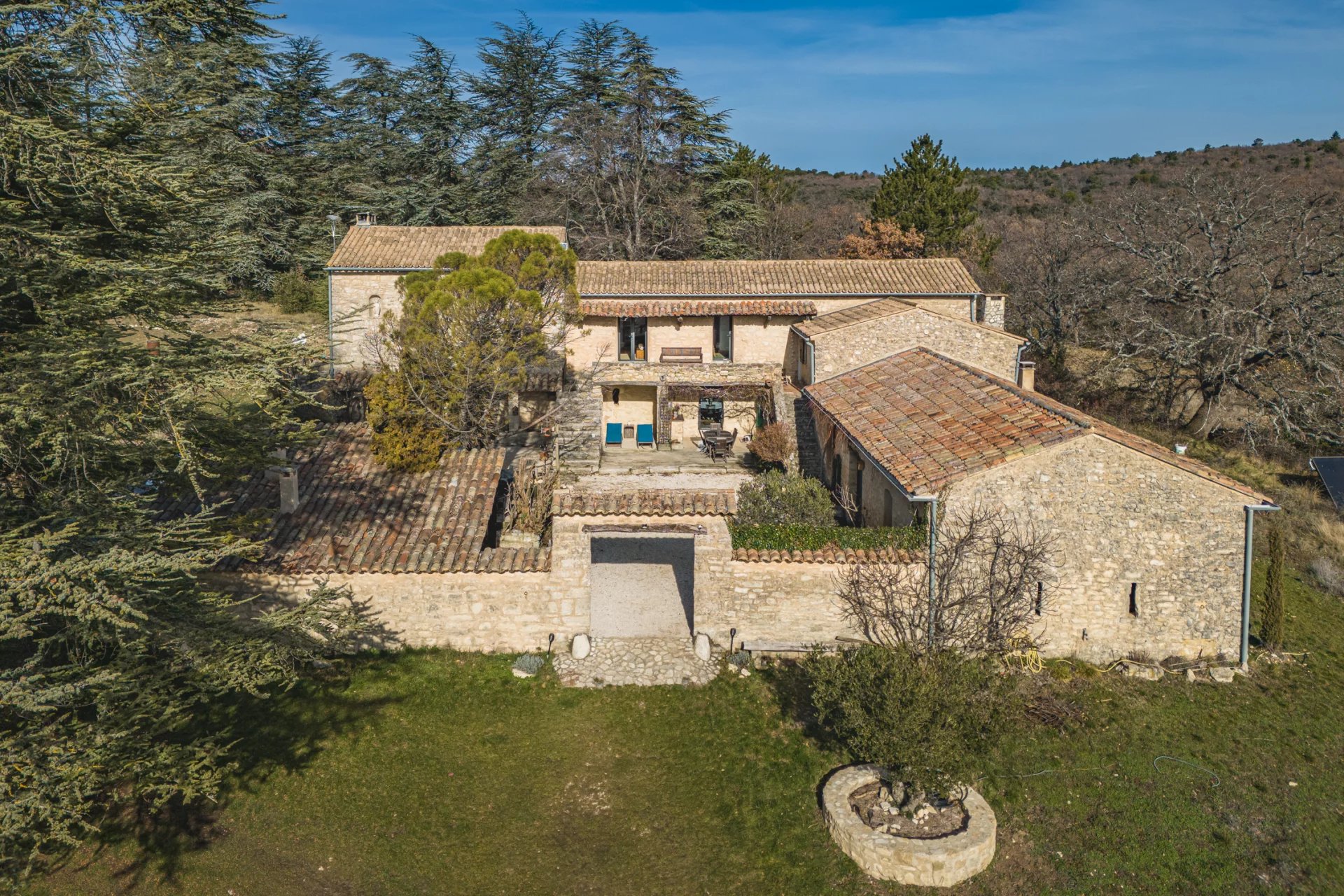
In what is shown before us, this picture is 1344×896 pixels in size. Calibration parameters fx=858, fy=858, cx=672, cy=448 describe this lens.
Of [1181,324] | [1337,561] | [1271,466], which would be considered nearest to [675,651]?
[1337,561]

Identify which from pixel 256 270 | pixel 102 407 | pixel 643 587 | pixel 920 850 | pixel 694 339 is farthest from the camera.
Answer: pixel 256 270

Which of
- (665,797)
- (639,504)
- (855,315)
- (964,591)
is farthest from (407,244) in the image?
(665,797)

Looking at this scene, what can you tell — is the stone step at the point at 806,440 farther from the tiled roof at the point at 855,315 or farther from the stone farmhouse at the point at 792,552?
the tiled roof at the point at 855,315

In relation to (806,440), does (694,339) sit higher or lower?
higher

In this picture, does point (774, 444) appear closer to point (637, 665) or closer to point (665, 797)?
point (637, 665)

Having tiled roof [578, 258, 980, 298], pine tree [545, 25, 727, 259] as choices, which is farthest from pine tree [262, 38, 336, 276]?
tiled roof [578, 258, 980, 298]

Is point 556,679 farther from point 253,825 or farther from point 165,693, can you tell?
point 165,693
